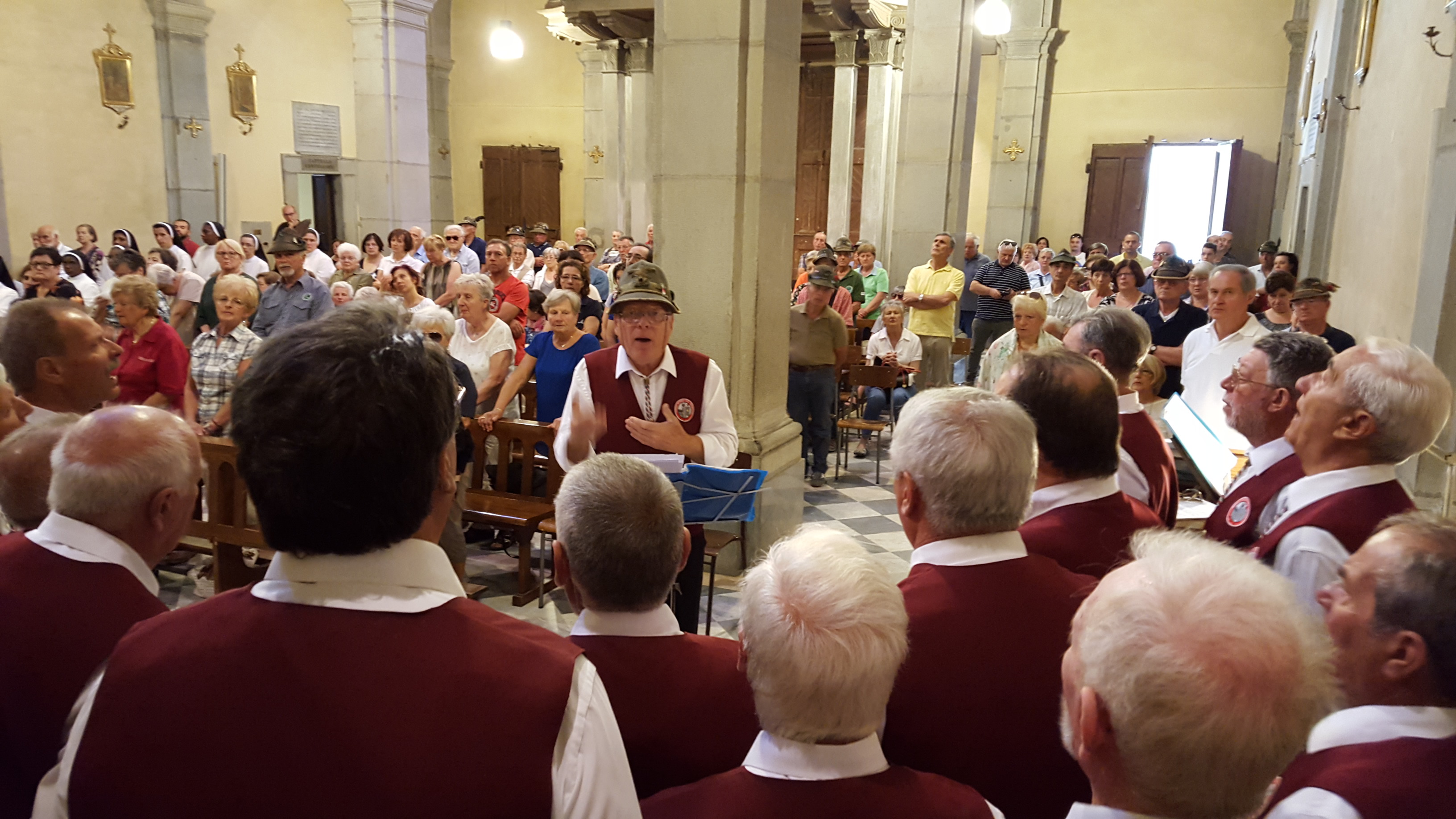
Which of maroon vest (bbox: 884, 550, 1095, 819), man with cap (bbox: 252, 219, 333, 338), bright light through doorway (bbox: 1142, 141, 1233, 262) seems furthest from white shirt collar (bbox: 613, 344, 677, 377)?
bright light through doorway (bbox: 1142, 141, 1233, 262)

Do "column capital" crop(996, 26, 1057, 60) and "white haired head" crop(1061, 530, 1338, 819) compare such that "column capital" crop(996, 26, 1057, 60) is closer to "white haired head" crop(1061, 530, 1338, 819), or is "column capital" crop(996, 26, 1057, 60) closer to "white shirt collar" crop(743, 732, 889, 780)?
"white haired head" crop(1061, 530, 1338, 819)

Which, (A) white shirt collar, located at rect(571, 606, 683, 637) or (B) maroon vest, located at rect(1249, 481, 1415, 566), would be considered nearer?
(A) white shirt collar, located at rect(571, 606, 683, 637)

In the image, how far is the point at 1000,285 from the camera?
9.33m

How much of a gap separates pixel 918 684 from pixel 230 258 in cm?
708

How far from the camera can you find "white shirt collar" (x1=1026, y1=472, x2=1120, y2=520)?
2279 millimetres

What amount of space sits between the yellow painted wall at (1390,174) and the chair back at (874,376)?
334 centimetres

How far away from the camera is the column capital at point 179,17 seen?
Result: 13766 millimetres

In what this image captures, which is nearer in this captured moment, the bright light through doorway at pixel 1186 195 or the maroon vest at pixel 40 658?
the maroon vest at pixel 40 658

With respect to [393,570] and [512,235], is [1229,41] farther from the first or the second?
[393,570]

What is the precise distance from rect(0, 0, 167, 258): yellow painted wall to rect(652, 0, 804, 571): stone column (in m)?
11.2

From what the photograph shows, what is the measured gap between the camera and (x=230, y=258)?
23.8 feet

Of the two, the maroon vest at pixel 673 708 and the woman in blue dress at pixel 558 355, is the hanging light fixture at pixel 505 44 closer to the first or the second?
the woman in blue dress at pixel 558 355


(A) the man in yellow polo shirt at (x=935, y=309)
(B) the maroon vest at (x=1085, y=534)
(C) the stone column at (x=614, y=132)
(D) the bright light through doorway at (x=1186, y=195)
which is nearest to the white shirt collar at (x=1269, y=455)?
(B) the maroon vest at (x=1085, y=534)

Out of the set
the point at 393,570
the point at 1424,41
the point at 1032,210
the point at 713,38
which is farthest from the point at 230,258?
the point at 1032,210
